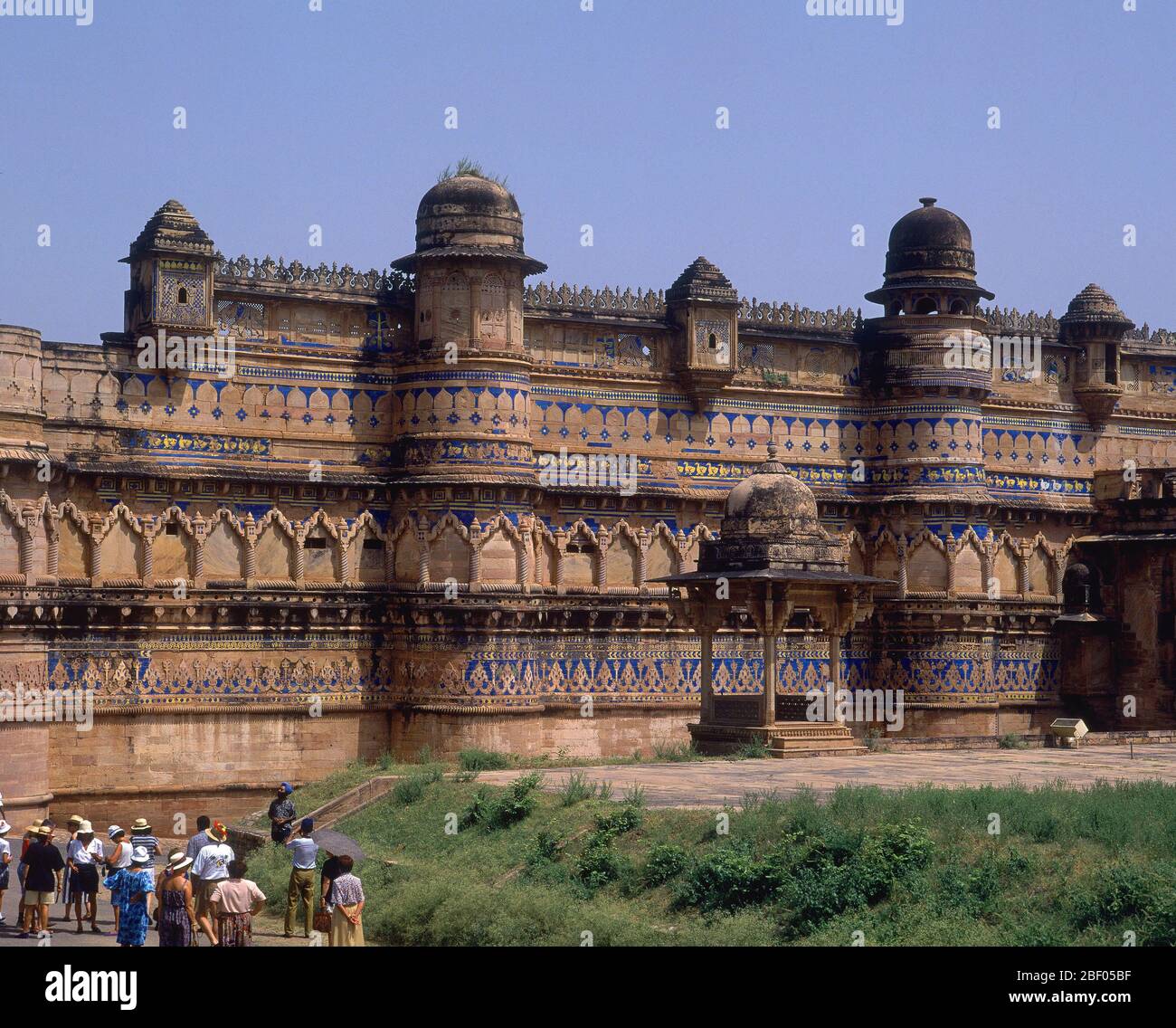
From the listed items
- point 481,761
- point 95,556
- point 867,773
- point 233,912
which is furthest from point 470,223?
point 233,912

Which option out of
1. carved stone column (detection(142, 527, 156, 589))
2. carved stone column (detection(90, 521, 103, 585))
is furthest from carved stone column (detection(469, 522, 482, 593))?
carved stone column (detection(90, 521, 103, 585))

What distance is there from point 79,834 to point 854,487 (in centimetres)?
2073

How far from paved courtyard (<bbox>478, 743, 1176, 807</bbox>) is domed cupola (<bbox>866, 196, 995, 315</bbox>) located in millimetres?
10650

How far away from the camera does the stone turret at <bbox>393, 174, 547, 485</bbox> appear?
1455 inches

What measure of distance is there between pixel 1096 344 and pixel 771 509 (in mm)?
12667

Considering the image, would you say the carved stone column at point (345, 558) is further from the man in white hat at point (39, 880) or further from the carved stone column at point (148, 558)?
the man in white hat at point (39, 880)

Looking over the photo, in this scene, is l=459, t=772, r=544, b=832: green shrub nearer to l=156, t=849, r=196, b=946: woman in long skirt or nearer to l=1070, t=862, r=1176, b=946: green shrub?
l=156, t=849, r=196, b=946: woman in long skirt

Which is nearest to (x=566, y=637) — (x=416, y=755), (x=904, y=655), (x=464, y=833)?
(x=416, y=755)

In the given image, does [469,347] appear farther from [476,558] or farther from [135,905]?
[135,905]

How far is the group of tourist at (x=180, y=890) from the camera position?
819 inches

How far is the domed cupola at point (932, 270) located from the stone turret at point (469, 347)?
8.50m
